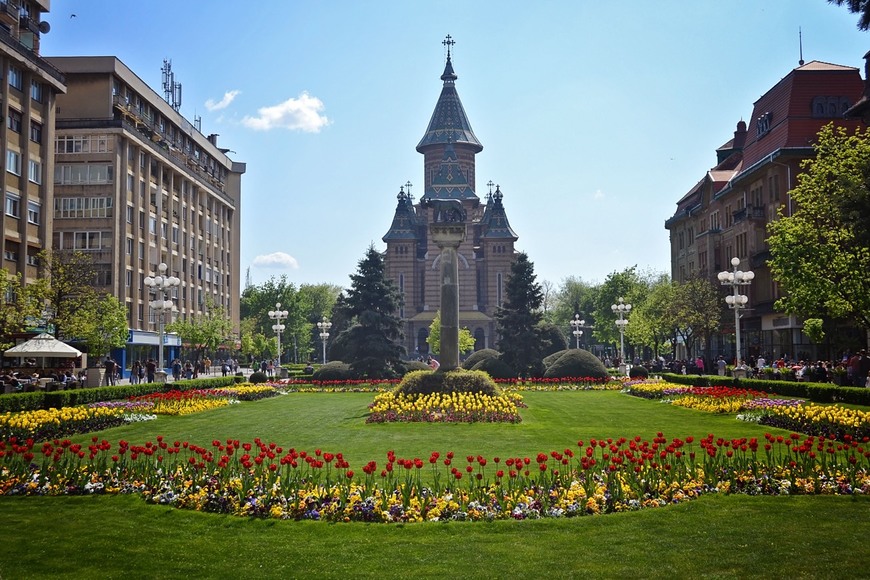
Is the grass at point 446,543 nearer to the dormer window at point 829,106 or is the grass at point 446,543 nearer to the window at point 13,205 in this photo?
the window at point 13,205

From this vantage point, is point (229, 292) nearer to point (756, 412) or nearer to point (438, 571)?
point (756, 412)

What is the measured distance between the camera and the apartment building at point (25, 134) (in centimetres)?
4025

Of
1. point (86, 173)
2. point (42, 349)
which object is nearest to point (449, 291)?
point (42, 349)

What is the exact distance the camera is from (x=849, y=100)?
149 feet

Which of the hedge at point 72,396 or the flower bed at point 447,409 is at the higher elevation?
the hedge at point 72,396

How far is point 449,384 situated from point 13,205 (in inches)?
1072

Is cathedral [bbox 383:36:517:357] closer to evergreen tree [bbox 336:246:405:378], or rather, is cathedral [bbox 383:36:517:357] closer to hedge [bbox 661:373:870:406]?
evergreen tree [bbox 336:246:405:378]

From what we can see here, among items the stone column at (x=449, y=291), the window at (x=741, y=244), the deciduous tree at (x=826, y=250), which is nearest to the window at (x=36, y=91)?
the stone column at (x=449, y=291)

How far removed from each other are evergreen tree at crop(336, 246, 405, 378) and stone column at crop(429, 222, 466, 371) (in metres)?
17.9

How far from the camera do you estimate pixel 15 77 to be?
41.2 m

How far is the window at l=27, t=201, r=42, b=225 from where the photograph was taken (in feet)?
140

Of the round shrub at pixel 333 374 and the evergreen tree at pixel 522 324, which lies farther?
the evergreen tree at pixel 522 324

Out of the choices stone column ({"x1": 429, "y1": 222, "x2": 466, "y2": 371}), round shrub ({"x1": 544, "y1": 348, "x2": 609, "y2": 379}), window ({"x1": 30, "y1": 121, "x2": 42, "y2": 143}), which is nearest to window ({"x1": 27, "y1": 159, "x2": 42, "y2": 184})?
window ({"x1": 30, "y1": 121, "x2": 42, "y2": 143})

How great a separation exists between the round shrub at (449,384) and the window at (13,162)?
25824 mm
